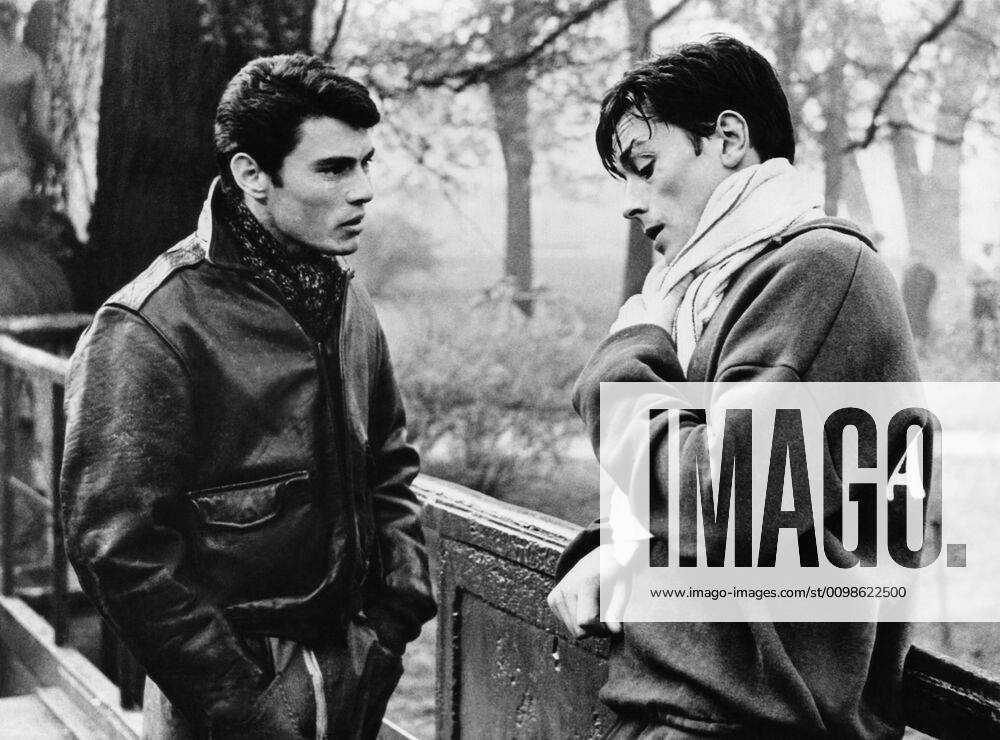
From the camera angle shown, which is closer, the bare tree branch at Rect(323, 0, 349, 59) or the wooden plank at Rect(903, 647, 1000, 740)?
the wooden plank at Rect(903, 647, 1000, 740)

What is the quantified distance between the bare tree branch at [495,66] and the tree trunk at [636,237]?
425 millimetres

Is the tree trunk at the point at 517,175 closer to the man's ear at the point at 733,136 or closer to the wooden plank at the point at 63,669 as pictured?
the wooden plank at the point at 63,669

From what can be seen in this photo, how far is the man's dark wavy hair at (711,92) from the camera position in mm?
1954

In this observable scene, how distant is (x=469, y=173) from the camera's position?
805cm

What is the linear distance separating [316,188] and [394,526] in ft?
2.43

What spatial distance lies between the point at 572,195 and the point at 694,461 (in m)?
6.40

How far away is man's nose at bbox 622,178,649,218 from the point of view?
2008 mm

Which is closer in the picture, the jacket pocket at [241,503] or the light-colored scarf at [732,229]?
the light-colored scarf at [732,229]

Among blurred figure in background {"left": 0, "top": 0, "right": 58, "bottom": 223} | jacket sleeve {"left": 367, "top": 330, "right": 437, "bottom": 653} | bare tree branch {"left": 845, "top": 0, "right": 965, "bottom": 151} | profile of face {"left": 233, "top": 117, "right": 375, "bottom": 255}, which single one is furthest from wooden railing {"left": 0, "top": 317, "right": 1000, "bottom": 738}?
bare tree branch {"left": 845, "top": 0, "right": 965, "bottom": 151}

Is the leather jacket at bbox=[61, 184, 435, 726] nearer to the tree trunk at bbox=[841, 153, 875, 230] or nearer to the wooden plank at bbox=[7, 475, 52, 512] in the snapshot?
the wooden plank at bbox=[7, 475, 52, 512]

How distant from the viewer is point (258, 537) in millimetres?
2289

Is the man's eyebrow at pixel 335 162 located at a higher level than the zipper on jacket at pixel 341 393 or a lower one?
higher

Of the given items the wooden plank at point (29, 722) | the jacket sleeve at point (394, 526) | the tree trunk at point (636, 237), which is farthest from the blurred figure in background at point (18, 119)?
the jacket sleeve at point (394, 526)

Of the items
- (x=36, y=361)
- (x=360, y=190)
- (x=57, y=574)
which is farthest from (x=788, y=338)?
(x=57, y=574)
